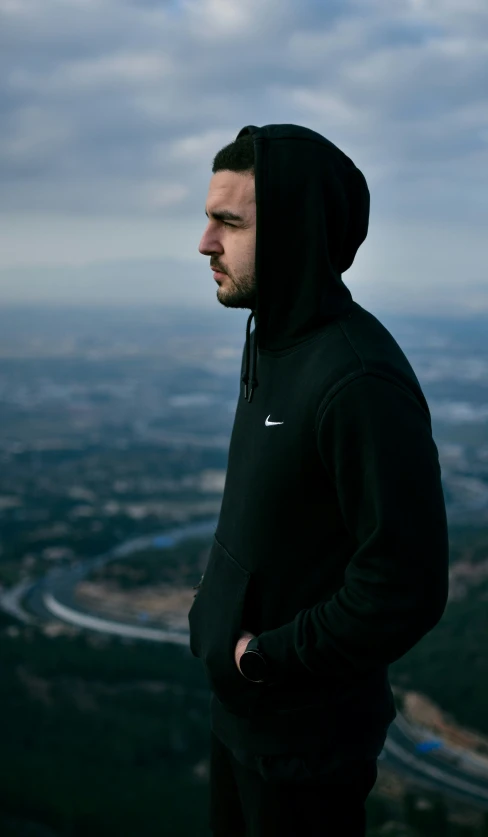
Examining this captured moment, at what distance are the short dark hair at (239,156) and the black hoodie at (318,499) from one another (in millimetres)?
30

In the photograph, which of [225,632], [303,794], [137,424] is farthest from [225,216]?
[137,424]

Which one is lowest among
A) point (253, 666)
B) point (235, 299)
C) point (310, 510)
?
point (253, 666)

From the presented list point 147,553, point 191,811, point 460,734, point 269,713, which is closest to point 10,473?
point 147,553

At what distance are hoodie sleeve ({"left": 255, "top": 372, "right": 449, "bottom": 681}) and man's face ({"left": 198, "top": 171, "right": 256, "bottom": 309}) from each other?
398 millimetres

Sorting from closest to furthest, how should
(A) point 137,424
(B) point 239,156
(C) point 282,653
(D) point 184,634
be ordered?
(C) point 282,653, (B) point 239,156, (D) point 184,634, (A) point 137,424

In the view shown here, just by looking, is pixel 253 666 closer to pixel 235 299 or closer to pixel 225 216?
pixel 235 299

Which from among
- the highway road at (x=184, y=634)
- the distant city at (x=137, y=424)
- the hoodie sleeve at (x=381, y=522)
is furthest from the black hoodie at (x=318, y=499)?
the distant city at (x=137, y=424)

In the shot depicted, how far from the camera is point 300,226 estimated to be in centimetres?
181

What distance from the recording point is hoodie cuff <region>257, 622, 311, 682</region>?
1.73m

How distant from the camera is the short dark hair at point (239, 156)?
1.83 meters

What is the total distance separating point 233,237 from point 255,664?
2.91 ft

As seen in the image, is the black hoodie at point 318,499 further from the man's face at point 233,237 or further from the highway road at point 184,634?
the highway road at point 184,634

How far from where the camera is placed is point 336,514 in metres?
1.77

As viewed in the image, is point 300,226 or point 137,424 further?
point 137,424
